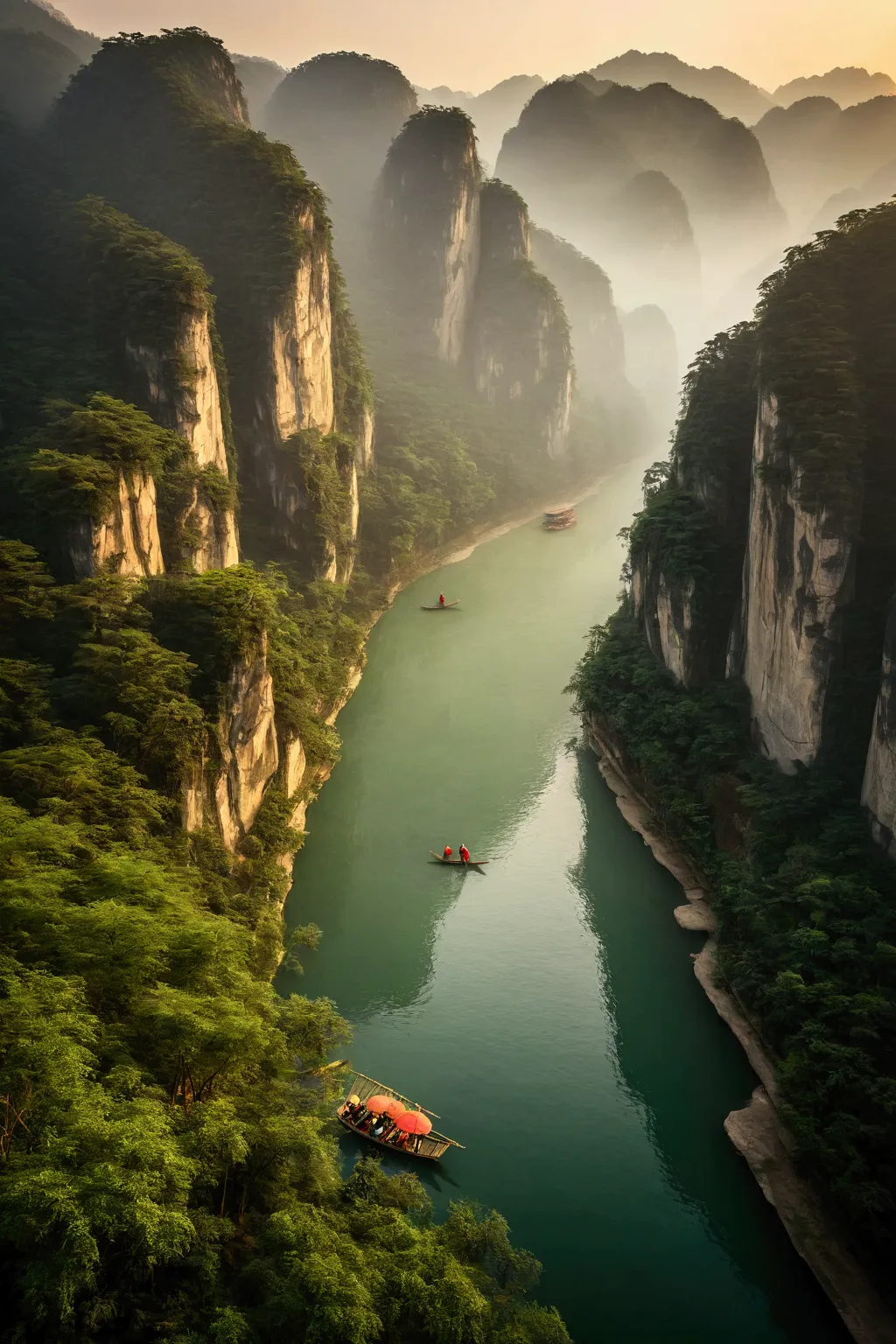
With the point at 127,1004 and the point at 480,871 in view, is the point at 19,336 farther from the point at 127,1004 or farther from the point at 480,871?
Result: the point at 127,1004

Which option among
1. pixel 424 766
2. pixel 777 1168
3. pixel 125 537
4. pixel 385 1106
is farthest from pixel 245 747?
pixel 777 1168

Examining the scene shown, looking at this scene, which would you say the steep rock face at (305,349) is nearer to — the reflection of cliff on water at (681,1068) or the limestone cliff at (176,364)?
the limestone cliff at (176,364)

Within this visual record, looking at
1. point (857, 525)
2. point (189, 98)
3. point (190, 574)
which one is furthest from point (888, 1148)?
point (189, 98)

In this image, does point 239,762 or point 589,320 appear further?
point 589,320

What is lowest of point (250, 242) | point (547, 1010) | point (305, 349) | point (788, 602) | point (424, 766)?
point (547, 1010)

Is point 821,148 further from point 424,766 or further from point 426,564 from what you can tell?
point 424,766
